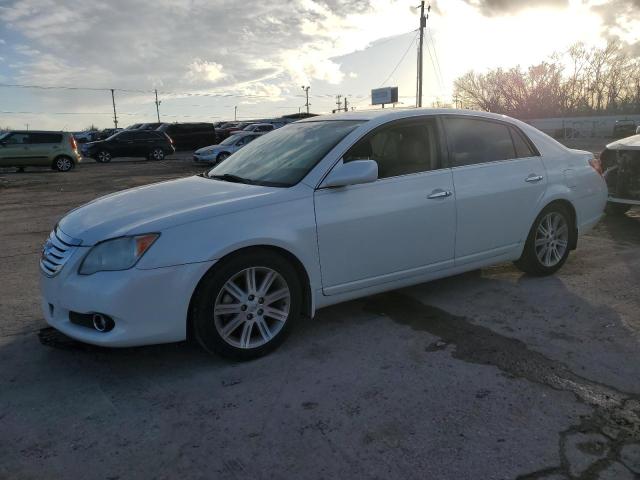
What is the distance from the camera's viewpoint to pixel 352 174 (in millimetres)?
3756

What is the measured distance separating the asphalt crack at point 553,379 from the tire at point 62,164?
69.8 ft

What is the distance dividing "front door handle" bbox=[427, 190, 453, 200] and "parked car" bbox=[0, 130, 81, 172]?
853 inches

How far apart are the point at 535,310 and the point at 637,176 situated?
4.27 metres

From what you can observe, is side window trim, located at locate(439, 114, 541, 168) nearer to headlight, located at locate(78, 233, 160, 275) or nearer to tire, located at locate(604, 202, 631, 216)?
headlight, located at locate(78, 233, 160, 275)

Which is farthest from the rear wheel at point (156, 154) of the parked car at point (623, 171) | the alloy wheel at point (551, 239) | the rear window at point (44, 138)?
the alloy wheel at point (551, 239)

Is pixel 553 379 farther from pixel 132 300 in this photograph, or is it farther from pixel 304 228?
pixel 132 300

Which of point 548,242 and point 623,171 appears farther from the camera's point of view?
point 623,171

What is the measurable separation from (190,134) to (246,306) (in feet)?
107

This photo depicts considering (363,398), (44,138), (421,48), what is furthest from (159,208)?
(421,48)

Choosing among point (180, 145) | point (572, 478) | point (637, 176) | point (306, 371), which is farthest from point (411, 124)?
point (180, 145)

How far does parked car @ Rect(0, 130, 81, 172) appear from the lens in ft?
71.8

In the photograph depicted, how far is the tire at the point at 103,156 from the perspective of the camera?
27.8 m


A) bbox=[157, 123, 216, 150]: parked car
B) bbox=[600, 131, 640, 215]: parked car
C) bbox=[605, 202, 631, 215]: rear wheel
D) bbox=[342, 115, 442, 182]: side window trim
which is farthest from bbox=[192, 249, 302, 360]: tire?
bbox=[157, 123, 216, 150]: parked car

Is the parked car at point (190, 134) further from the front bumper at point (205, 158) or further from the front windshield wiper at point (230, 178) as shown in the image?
the front windshield wiper at point (230, 178)
